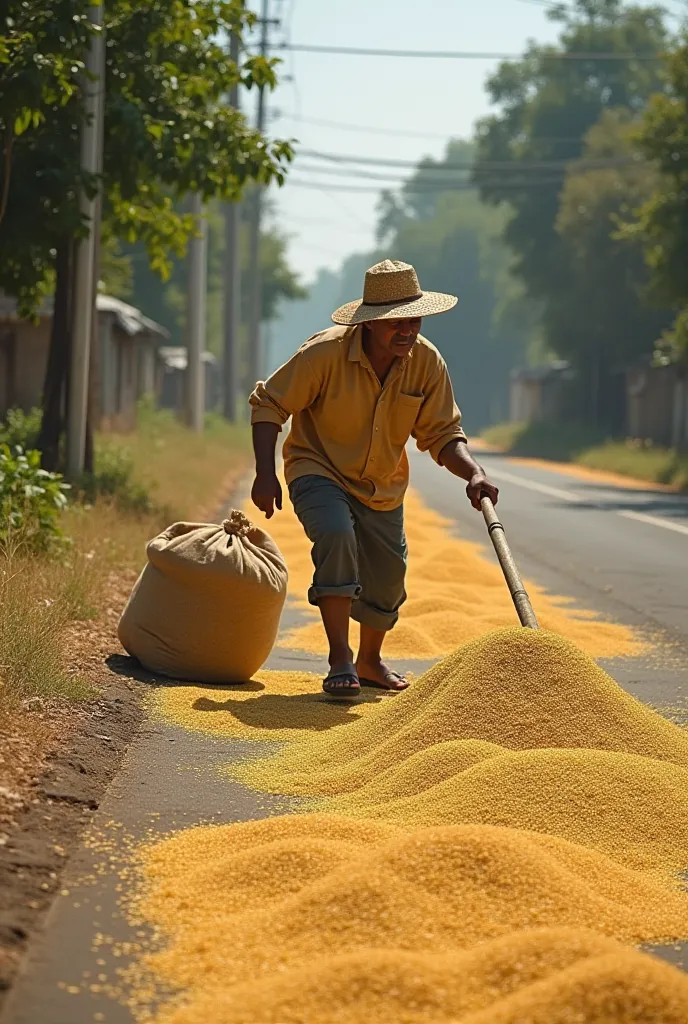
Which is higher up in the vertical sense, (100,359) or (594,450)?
(100,359)

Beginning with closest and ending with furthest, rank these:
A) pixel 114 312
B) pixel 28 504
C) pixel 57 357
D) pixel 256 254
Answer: pixel 28 504 < pixel 57 357 < pixel 114 312 < pixel 256 254

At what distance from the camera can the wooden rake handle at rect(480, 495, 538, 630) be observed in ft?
22.0

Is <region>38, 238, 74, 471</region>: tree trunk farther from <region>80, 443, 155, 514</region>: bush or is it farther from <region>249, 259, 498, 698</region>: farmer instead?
<region>249, 259, 498, 698</region>: farmer

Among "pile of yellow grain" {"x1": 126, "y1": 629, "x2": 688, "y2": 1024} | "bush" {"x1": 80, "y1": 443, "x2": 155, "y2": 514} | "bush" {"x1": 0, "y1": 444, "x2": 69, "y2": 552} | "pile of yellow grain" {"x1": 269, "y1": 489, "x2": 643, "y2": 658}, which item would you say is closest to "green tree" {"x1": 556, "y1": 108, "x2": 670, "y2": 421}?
"bush" {"x1": 80, "y1": 443, "x2": 155, "y2": 514}

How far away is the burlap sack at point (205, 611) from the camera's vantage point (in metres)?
7.79

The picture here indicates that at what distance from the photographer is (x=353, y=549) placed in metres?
7.43

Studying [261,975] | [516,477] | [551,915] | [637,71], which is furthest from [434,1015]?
[637,71]

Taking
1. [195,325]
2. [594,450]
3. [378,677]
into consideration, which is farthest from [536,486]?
[378,677]

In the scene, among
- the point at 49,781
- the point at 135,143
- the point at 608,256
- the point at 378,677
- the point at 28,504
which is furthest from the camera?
the point at 608,256

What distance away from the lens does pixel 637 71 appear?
7019cm

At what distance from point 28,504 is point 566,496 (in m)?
16.6

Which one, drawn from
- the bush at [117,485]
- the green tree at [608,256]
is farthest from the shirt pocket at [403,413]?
the green tree at [608,256]

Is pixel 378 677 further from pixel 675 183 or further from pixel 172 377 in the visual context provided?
pixel 172 377

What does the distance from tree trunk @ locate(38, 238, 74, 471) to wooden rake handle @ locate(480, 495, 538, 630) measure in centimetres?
1026
